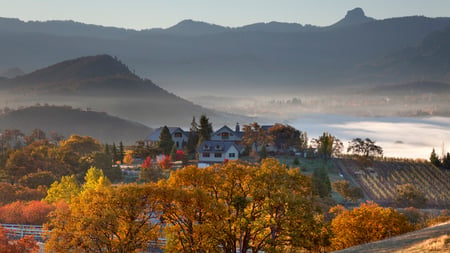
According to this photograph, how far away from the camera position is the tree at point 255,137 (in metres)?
109

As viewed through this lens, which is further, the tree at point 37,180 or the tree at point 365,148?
the tree at point 365,148

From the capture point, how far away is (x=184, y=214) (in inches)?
1278

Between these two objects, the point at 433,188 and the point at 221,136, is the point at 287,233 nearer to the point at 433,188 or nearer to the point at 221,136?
the point at 433,188

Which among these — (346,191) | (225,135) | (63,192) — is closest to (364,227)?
(346,191)

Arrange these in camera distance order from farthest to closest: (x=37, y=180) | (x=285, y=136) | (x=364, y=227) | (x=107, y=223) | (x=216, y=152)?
(x=285, y=136), (x=216, y=152), (x=37, y=180), (x=364, y=227), (x=107, y=223)

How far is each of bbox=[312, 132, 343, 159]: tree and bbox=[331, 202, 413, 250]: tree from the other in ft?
212

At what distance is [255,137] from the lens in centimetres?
11050

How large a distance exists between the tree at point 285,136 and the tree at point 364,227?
7100 cm

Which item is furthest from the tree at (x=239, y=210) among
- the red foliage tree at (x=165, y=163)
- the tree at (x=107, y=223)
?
the red foliage tree at (x=165, y=163)

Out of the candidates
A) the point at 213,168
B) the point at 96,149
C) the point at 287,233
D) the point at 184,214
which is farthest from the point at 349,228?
the point at 96,149

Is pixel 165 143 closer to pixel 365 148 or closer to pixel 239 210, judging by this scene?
pixel 365 148

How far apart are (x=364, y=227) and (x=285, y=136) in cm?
7350

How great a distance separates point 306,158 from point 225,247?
78.6 m

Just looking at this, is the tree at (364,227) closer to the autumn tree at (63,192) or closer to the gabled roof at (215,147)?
the autumn tree at (63,192)
